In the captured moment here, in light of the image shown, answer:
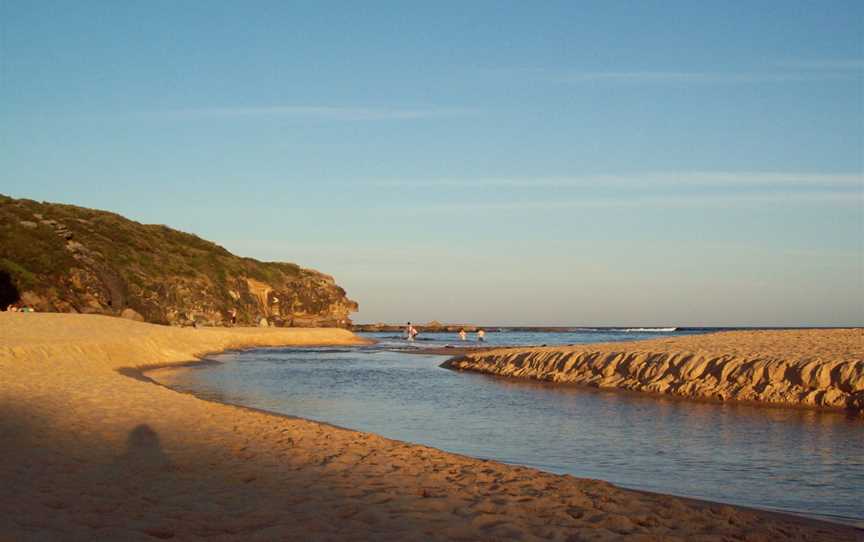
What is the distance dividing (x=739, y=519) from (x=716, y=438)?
18.4ft

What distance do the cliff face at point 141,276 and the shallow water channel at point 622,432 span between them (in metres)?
37.1

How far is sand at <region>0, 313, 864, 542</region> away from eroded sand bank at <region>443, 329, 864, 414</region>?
9.41 m

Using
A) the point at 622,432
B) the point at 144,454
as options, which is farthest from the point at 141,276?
the point at 144,454

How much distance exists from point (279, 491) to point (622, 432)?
7316 millimetres

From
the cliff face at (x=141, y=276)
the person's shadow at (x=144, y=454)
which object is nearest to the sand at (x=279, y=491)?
the person's shadow at (x=144, y=454)

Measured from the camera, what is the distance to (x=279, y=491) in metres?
7.53

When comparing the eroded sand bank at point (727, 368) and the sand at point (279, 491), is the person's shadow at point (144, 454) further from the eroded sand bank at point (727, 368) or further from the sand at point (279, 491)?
the eroded sand bank at point (727, 368)

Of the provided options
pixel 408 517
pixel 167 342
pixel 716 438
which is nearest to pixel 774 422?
pixel 716 438

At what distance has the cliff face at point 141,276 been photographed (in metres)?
54.3

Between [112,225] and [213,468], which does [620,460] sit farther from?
[112,225]

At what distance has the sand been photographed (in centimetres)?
605

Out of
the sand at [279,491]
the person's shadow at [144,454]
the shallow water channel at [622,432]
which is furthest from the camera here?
the shallow water channel at [622,432]

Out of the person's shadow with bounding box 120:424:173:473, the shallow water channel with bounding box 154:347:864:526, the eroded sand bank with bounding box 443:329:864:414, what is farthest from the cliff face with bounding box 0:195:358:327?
the person's shadow with bounding box 120:424:173:473

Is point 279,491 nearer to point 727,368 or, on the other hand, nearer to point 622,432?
point 622,432
